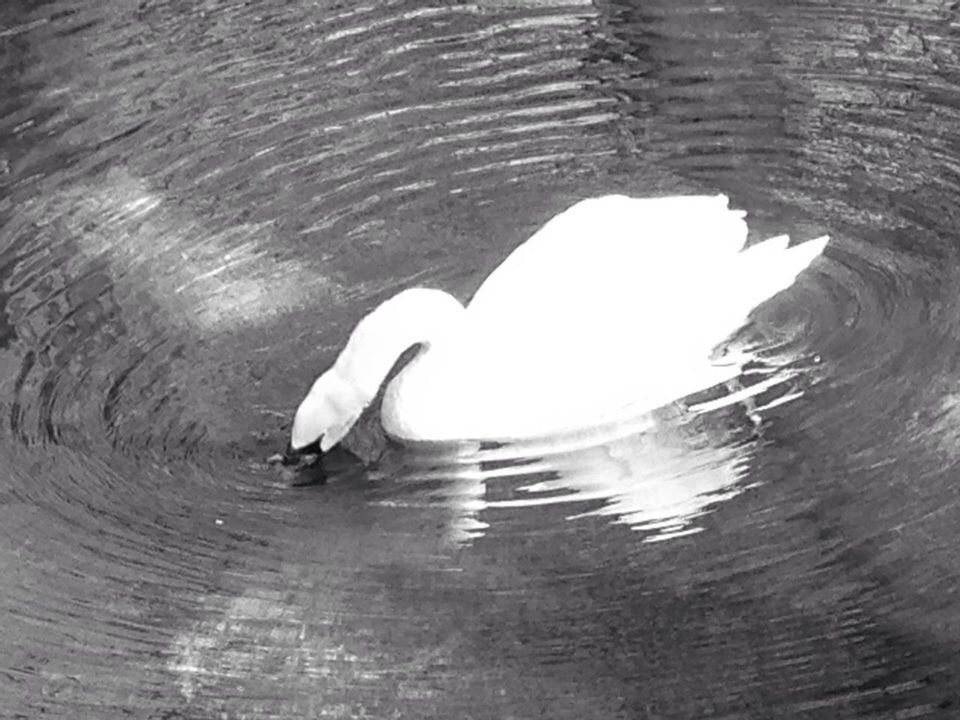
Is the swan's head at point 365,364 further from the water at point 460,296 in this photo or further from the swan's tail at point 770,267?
the swan's tail at point 770,267

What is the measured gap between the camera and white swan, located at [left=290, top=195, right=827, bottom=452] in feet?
5.07

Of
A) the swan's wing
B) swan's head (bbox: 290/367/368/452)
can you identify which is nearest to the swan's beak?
swan's head (bbox: 290/367/368/452)

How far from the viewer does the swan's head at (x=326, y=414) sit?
1507 mm

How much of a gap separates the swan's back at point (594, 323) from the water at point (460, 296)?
0.05 metres

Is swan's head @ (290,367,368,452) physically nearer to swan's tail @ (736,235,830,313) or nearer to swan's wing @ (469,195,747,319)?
swan's wing @ (469,195,747,319)

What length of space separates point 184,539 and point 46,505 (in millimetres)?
131

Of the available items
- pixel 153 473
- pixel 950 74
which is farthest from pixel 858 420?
pixel 950 74

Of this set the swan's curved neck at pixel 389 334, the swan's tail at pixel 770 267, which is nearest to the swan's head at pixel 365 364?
the swan's curved neck at pixel 389 334

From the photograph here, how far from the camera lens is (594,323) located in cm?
160

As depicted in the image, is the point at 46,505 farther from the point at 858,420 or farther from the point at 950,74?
the point at 950,74

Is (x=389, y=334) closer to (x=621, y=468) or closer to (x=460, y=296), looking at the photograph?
(x=621, y=468)

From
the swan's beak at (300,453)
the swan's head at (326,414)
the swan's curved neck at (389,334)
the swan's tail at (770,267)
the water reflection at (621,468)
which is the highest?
the swan's curved neck at (389,334)

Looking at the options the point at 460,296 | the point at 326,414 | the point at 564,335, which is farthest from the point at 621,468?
the point at 460,296

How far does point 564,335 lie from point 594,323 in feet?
0.10
